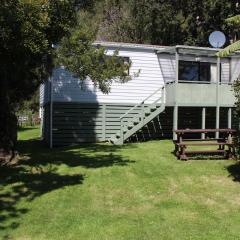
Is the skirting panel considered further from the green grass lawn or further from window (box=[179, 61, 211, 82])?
the green grass lawn

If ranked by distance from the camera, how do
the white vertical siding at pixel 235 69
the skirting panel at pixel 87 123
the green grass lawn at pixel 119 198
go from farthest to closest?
the white vertical siding at pixel 235 69 < the skirting panel at pixel 87 123 < the green grass lawn at pixel 119 198

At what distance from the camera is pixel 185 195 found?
1181 cm

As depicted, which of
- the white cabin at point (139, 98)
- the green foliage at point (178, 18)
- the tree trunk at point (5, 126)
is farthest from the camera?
the green foliage at point (178, 18)

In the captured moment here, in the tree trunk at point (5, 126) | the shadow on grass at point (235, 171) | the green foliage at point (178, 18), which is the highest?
the green foliage at point (178, 18)

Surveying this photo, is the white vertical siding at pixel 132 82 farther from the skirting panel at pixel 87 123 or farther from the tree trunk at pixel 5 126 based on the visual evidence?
the tree trunk at pixel 5 126

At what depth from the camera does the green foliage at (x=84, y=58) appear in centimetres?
1636

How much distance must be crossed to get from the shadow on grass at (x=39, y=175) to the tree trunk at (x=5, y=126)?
1.81 ft

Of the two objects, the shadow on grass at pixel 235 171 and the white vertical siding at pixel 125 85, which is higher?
the white vertical siding at pixel 125 85

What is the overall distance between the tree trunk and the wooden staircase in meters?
6.31

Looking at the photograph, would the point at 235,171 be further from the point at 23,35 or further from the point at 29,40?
the point at 23,35

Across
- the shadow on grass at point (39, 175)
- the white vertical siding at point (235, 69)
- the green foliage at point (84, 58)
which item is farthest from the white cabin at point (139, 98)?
the green foliage at point (84, 58)

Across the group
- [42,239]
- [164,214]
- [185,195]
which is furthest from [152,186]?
[42,239]

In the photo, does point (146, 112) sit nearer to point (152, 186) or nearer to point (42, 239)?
point (152, 186)

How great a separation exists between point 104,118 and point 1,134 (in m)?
7.50
